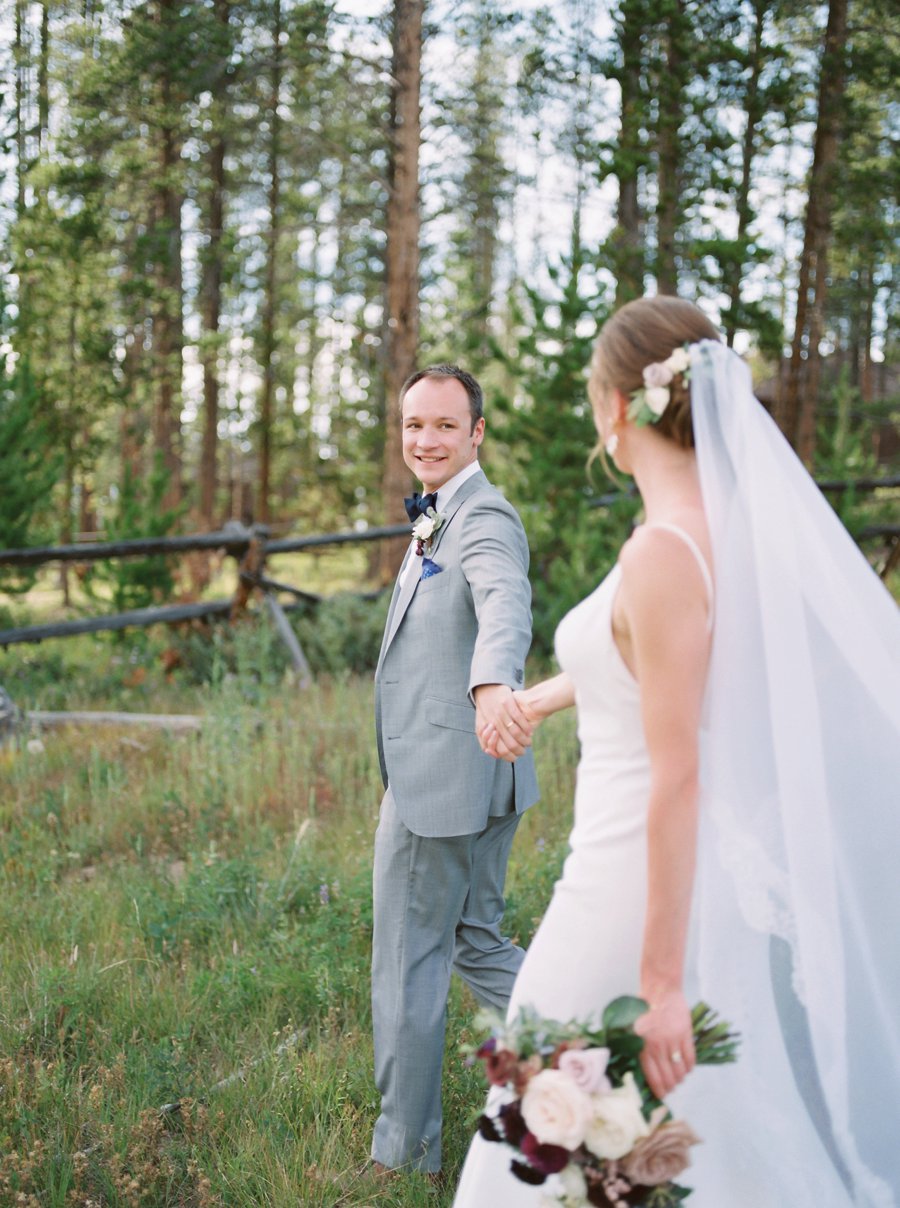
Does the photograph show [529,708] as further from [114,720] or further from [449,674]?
[114,720]

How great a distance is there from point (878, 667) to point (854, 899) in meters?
0.48

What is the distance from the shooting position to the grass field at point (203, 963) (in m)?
2.91

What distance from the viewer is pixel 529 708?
8.08 ft

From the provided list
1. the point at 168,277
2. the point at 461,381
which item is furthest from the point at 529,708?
the point at 168,277

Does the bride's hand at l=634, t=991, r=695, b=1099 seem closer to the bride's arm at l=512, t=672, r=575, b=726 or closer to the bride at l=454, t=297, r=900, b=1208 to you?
the bride at l=454, t=297, r=900, b=1208

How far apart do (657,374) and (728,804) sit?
83 centimetres

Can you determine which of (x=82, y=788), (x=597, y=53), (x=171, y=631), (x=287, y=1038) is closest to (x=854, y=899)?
(x=287, y=1038)

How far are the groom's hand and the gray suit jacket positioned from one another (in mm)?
271

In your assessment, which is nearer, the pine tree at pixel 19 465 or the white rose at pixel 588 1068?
the white rose at pixel 588 1068

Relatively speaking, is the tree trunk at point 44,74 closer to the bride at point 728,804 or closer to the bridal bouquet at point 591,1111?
the bride at point 728,804

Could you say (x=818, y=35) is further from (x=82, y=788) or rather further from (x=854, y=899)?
(x=854, y=899)

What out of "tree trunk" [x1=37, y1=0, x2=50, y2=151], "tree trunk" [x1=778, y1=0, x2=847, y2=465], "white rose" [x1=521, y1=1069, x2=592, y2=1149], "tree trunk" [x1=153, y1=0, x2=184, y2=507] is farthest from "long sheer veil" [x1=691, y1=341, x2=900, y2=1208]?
"tree trunk" [x1=37, y1=0, x2=50, y2=151]

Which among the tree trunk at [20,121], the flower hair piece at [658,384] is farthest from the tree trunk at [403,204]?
the flower hair piece at [658,384]

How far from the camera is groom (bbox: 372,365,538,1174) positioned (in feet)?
9.33
